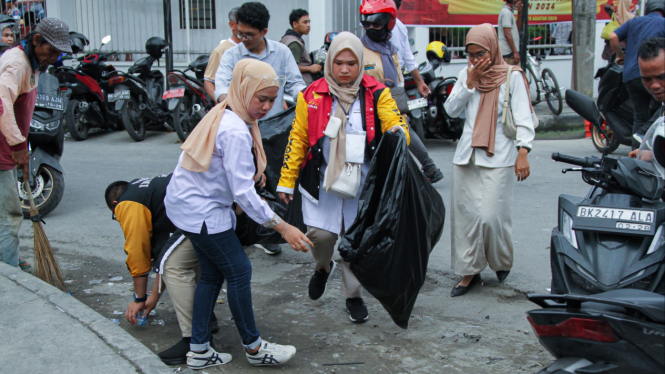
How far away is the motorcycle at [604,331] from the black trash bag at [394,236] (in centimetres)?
119

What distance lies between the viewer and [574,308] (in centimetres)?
219

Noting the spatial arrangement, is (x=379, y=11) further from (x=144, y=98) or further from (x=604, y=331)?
(x=144, y=98)

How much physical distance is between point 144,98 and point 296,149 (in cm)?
687

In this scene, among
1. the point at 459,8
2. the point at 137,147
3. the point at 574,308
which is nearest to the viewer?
the point at 574,308

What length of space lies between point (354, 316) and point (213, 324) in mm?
819

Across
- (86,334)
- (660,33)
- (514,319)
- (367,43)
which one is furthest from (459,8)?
(86,334)

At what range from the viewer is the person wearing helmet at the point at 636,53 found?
7223mm

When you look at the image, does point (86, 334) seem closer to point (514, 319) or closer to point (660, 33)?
point (514, 319)

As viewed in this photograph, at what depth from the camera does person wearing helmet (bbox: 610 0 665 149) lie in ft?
23.7

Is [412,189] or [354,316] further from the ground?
[412,189]

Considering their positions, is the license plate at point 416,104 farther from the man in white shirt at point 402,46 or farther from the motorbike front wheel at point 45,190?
the motorbike front wheel at point 45,190

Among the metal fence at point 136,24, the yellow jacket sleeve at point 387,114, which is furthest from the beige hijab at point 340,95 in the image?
the metal fence at point 136,24

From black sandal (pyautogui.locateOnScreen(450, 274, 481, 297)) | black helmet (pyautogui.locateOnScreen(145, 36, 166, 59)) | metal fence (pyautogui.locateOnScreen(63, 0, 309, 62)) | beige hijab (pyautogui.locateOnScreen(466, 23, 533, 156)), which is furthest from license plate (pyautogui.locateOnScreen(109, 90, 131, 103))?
black sandal (pyautogui.locateOnScreen(450, 274, 481, 297))

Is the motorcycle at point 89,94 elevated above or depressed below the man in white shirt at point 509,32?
below
